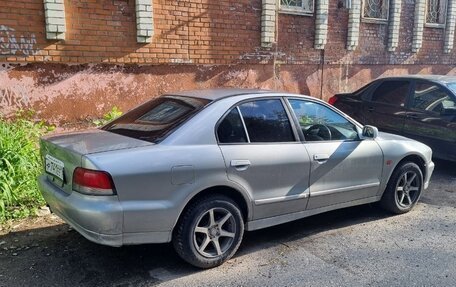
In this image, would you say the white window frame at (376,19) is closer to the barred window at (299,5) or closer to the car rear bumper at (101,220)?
the barred window at (299,5)

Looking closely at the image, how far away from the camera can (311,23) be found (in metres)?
9.53

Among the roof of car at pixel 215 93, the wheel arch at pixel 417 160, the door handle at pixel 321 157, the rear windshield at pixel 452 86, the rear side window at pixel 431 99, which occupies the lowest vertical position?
the wheel arch at pixel 417 160

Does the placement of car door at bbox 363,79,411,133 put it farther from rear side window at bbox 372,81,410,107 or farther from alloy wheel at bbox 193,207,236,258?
alloy wheel at bbox 193,207,236,258

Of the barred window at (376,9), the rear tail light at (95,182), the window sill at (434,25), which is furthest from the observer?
the window sill at (434,25)

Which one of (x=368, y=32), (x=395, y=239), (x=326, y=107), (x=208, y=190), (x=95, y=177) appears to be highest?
(x=368, y=32)

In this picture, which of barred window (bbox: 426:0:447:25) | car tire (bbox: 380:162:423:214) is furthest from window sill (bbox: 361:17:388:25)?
car tire (bbox: 380:162:423:214)

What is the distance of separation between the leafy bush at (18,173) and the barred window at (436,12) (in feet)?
36.0

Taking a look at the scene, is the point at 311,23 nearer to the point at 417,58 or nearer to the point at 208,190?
the point at 417,58

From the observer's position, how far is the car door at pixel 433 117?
649 cm

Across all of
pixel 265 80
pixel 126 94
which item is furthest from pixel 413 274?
pixel 265 80

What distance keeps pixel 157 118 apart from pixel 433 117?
4818 millimetres

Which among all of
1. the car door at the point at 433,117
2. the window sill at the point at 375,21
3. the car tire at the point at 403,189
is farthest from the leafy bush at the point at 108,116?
the window sill at the point at 375,21

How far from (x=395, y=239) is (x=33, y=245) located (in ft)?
11.7

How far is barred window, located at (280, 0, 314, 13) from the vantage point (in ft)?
30.1
